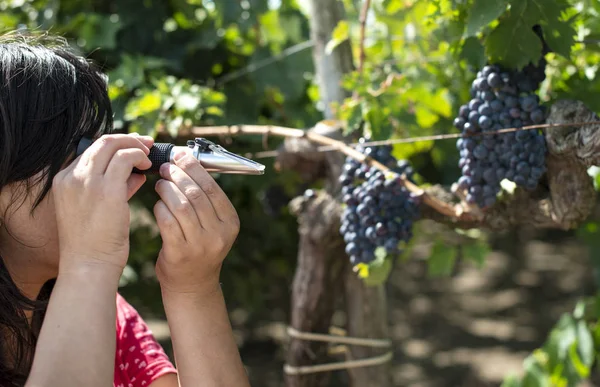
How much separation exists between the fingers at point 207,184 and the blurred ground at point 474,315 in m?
2.75

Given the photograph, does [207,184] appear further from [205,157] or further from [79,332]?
[79,332]

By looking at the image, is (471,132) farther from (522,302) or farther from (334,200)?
(522,302)

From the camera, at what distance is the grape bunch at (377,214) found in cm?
147

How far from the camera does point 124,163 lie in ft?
3.43

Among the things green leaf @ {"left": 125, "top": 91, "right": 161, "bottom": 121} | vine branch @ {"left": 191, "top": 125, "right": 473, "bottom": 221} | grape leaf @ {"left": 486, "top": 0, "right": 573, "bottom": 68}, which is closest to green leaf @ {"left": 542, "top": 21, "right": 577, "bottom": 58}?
grape leaf @ {"left": 486, "top": 0, "right": 573, "bottom": 68}

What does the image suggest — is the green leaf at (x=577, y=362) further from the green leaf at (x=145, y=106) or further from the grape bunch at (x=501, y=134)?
the green leaf at (x=145, y=106)

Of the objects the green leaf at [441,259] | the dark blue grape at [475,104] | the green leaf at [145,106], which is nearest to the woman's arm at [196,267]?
the dark blue grape at [475,104]

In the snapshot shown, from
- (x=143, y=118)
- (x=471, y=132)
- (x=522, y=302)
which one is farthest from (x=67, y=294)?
(x=522, y=302)

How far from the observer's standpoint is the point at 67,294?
100 cm

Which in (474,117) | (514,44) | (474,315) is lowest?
(474,315)

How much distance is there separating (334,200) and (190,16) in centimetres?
121

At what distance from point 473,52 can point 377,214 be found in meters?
0.35

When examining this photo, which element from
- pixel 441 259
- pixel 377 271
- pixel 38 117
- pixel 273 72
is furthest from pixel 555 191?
pixel 273 72

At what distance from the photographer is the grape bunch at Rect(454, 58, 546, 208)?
1.31 m
